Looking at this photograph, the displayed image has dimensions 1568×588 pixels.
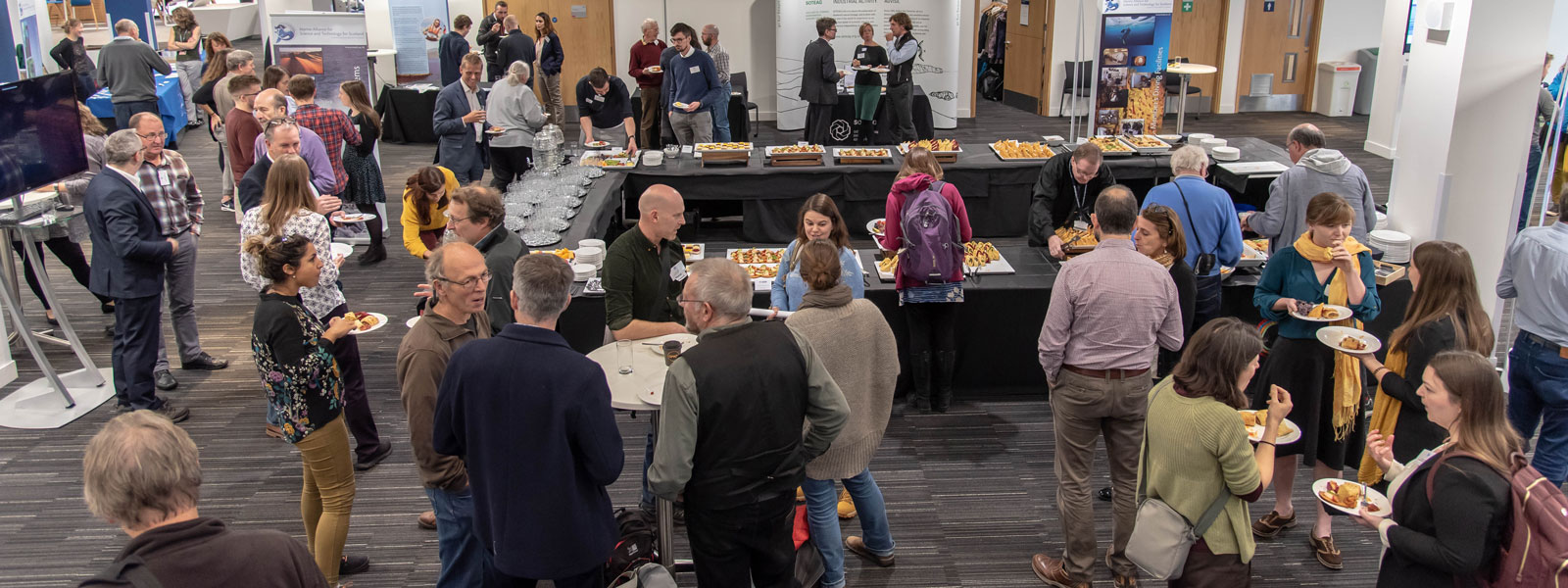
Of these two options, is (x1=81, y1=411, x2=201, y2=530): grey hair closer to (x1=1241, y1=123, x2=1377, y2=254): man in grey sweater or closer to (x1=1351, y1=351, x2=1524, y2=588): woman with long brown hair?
(x1=1351, y1=351, x2=1524, y2=588): woman with long brown hair

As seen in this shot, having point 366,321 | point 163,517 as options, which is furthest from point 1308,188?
point 163,517

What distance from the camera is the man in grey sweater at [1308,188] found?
509cm

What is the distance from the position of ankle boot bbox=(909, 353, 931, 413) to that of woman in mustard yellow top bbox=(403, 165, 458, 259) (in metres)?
2.35

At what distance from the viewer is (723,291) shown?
2768 millimetres

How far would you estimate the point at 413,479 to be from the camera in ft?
15.1

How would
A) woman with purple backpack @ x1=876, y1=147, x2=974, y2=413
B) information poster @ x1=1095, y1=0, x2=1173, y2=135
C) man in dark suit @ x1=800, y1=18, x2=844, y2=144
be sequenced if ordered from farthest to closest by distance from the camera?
man in dark suit @ x1=800, y1=18, x2=844, y2=144 < information poster @ x1=1095, y1=0, x2=1173, y2=135 < woman with purple backpack @ x1=876, y1=147, x2=974, y2=413

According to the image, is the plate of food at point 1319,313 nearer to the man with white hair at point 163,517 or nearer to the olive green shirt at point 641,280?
the olive green shirt at point 641,280

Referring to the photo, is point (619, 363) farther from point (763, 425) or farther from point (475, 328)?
point (763, 425)

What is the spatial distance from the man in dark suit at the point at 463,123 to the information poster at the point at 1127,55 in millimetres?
4926

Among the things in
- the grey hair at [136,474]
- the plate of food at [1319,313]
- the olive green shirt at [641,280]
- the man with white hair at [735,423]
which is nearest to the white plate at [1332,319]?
the plate of food at [1319,313]

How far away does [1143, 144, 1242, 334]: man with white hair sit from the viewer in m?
4.73

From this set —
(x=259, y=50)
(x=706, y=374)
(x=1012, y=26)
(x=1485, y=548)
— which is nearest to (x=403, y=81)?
(x=259, y=50)

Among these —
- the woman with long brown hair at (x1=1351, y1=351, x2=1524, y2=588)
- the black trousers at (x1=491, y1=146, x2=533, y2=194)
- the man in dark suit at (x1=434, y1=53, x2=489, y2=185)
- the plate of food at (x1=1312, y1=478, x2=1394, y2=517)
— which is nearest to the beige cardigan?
the plate of food at (x1=1312, y1=478, x2=1394, y2=517)

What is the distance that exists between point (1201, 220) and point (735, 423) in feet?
9.21
